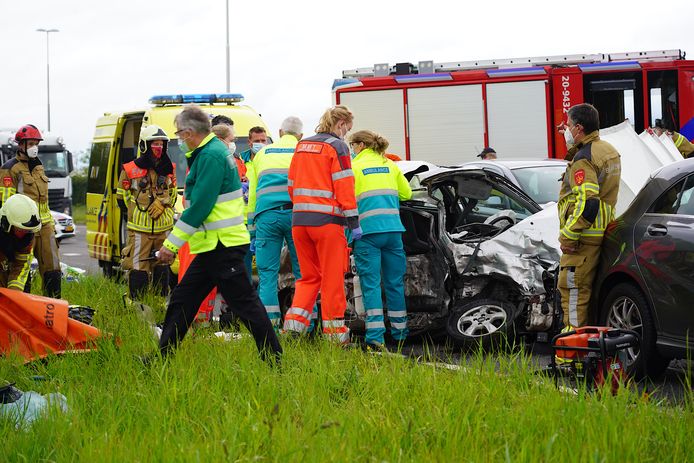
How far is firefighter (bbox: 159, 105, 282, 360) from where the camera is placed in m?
7.16

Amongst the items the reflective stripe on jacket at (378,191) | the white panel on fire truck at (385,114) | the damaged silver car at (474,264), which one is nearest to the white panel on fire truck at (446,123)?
the white panel on fire truck at (385,114)

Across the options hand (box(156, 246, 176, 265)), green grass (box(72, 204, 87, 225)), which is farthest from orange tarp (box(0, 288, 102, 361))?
green grass (box(72, 204, 87, 225))

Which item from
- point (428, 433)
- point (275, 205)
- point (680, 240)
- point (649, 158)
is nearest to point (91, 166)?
point (275, 205)

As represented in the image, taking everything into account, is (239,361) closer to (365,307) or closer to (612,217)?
(365,307)

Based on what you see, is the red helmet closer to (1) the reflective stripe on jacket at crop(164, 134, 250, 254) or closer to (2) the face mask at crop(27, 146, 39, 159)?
(2) the face mask at crop(27, 146, 39, 159)

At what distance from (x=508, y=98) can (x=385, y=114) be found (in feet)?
A: 7.38

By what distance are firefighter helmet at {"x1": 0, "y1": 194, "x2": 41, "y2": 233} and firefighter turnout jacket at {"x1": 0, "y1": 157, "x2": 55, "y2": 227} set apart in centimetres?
291

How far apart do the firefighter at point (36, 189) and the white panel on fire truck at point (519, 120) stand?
9.89 metres

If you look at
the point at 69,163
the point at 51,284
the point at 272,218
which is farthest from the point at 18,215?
the point at 69,163

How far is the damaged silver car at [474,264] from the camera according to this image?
8.59 meters

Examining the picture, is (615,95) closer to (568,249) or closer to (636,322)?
(568,249)

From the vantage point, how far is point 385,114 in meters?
20.1

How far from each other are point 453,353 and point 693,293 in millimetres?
2426

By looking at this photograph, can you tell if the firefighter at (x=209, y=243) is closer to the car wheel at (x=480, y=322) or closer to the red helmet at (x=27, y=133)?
the car wheel at (x=480, y=322)
